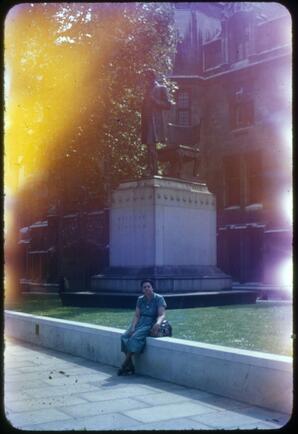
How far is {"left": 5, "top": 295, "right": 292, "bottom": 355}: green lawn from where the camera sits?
8.41 m

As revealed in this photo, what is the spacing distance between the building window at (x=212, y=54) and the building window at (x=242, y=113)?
2.86 metres

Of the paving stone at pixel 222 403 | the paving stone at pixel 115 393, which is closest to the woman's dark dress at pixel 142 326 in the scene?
the paving stone at pixel 115 393

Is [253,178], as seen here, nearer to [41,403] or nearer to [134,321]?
[134,321]

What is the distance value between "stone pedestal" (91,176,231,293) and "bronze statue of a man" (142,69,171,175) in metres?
0.82

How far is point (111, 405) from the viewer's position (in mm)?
6566

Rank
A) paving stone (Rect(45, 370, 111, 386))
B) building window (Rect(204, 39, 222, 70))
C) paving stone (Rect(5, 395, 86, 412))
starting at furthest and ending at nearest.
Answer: building window (Rect(204, 39, 222, 70)) → paving stone (Rect(45, 370, 111, 386)) → paving stone (Rect(5, 395, 86, 412))

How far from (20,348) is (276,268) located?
1859 centimetres

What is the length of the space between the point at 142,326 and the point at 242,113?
24.2 m

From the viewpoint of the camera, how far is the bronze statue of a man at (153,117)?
16016 mm

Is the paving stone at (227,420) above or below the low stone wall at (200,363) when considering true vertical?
below

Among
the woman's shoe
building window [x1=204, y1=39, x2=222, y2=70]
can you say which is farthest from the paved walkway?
building window [x1=204, y1=39, x2=222, y2=70]

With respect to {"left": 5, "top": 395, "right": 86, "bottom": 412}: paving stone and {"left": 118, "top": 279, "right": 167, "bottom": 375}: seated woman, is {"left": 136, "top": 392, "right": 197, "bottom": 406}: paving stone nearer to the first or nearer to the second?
{"left": 5, "top": 395, "right": 86, "bottom": 412}: paving stone

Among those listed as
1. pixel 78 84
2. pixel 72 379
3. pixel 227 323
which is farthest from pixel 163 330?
pixel 78 84

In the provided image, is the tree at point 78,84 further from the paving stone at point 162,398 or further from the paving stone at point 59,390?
the paving stone at point 162,398
